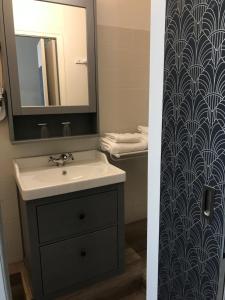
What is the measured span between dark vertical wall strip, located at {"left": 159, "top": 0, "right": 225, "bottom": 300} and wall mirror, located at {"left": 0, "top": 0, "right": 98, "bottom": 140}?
43.2 inches

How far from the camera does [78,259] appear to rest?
165cm

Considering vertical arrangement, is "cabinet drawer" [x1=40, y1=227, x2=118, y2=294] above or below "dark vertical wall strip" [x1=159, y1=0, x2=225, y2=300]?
below

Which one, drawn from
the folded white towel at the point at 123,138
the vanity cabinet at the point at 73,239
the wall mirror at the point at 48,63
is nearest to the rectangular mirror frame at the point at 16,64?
the wall mirror at the point at 48,63

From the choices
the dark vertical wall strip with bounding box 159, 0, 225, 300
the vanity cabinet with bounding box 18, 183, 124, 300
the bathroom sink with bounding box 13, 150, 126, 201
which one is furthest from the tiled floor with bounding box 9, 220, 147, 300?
the dark vertical wall strip with bounding box 159, 0, 225, 300

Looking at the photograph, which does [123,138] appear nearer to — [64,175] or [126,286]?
[64,175]

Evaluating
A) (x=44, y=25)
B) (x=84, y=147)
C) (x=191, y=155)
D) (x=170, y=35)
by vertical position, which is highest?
(x=44, y=25)

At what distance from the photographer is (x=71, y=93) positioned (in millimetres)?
1854

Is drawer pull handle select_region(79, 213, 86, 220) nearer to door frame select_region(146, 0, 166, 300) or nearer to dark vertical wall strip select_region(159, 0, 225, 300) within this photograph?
door frame select_region(146, 0, 166, 300)

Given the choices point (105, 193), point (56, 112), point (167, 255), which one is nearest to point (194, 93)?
point (167, 255)

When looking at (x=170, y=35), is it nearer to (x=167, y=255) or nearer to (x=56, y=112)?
(x=167, y=255)

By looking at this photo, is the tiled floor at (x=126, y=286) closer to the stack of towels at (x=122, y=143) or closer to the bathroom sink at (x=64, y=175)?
the bathroom sink at (x=64, y=175)

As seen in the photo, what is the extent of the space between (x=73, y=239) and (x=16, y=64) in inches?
46.7

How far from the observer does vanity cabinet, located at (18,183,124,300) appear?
1.49 metres

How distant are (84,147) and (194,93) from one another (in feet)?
4.37
